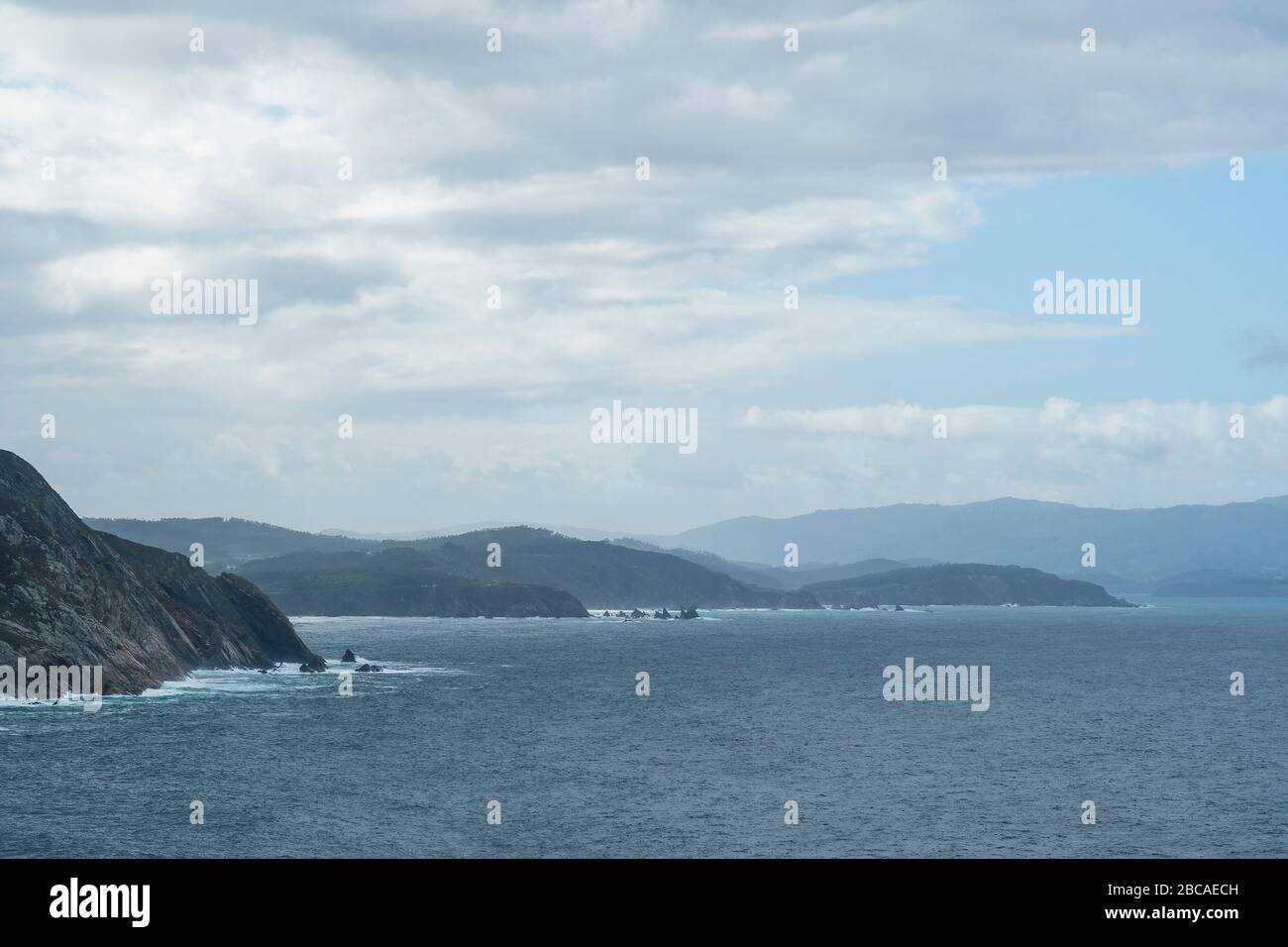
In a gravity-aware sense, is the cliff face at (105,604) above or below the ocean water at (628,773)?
above

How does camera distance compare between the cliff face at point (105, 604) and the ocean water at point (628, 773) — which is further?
the cliff face at point (105, 604)

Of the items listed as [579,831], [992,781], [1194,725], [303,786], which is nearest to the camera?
[579,831]

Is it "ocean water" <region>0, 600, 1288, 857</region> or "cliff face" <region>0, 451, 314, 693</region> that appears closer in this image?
"ocean water" <region>0, 600, 1288, 857</region>

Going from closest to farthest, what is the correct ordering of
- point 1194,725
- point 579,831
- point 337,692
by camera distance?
point 579,831 < point 1194,725 < point 337,692
